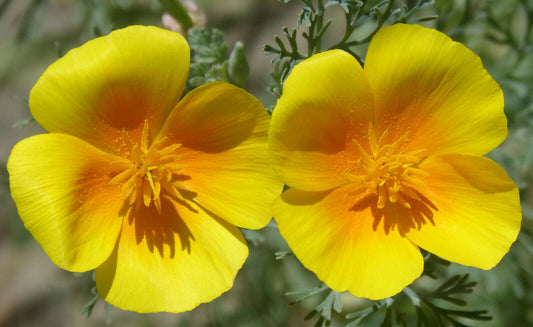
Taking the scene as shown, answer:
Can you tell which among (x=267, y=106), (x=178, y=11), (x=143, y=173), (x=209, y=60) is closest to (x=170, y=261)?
(x=143, y=173)

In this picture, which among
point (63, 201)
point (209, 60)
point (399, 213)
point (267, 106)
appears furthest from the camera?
point (267, 106)

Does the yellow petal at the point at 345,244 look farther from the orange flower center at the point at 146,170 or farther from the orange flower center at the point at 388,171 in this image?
the orange flower center at the point at 146,170

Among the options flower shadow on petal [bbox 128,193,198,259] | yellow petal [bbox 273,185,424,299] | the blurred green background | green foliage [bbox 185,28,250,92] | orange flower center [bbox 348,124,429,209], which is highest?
green foliage [bbox 185,28,250,92]

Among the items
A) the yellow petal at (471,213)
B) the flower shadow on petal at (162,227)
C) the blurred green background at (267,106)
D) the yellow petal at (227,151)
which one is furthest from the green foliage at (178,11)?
the yellow petal at (471,213)

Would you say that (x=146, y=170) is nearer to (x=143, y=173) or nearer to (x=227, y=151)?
(x=143, y=173)

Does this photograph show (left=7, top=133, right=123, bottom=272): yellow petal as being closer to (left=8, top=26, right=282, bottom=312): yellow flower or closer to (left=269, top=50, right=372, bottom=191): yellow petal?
(left=8, top=26, right=282, bottom=312): yellow flower

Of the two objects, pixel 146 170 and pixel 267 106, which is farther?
pixel 267 106

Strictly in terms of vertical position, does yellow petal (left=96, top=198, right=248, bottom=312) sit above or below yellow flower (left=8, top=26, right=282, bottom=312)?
below

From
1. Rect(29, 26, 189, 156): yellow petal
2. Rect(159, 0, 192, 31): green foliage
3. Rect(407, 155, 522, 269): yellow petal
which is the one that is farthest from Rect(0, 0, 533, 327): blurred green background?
Rect(407, 155, 522, 269): yellow petal
